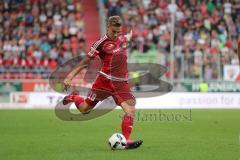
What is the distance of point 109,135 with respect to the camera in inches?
585

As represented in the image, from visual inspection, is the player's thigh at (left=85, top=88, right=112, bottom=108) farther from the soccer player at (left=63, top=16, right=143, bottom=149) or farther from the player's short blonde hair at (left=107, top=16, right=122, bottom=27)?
the player's short blonde hair at (left=107, top=16, right=122, bottom=27)

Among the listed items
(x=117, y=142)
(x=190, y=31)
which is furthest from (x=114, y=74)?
(x=190, y=31)

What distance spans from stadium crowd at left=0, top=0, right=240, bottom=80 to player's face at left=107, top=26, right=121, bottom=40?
17651mm

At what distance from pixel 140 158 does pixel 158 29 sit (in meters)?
23.3

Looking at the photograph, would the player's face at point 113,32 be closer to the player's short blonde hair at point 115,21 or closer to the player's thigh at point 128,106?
the player's short blonde hair at point 115,21

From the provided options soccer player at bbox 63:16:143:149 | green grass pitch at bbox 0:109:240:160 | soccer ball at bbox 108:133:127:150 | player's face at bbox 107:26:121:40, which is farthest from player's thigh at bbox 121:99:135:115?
player's face at bbox 107:26:121:40

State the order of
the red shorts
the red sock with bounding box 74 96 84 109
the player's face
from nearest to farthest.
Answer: the player's face < the red shorts < the red sock with bounding box 74 96 84 109

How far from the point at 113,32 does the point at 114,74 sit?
0.81m

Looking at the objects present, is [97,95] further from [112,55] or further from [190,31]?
[190,31]

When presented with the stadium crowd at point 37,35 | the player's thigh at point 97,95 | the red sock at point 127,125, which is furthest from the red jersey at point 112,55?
the stadium crowd at point 37,35

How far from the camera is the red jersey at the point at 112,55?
1183cm

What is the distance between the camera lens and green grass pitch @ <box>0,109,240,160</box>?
10.9 metres

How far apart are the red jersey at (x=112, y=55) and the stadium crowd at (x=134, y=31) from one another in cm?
1740

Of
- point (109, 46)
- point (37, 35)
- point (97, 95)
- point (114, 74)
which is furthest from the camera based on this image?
point (37, 35)
